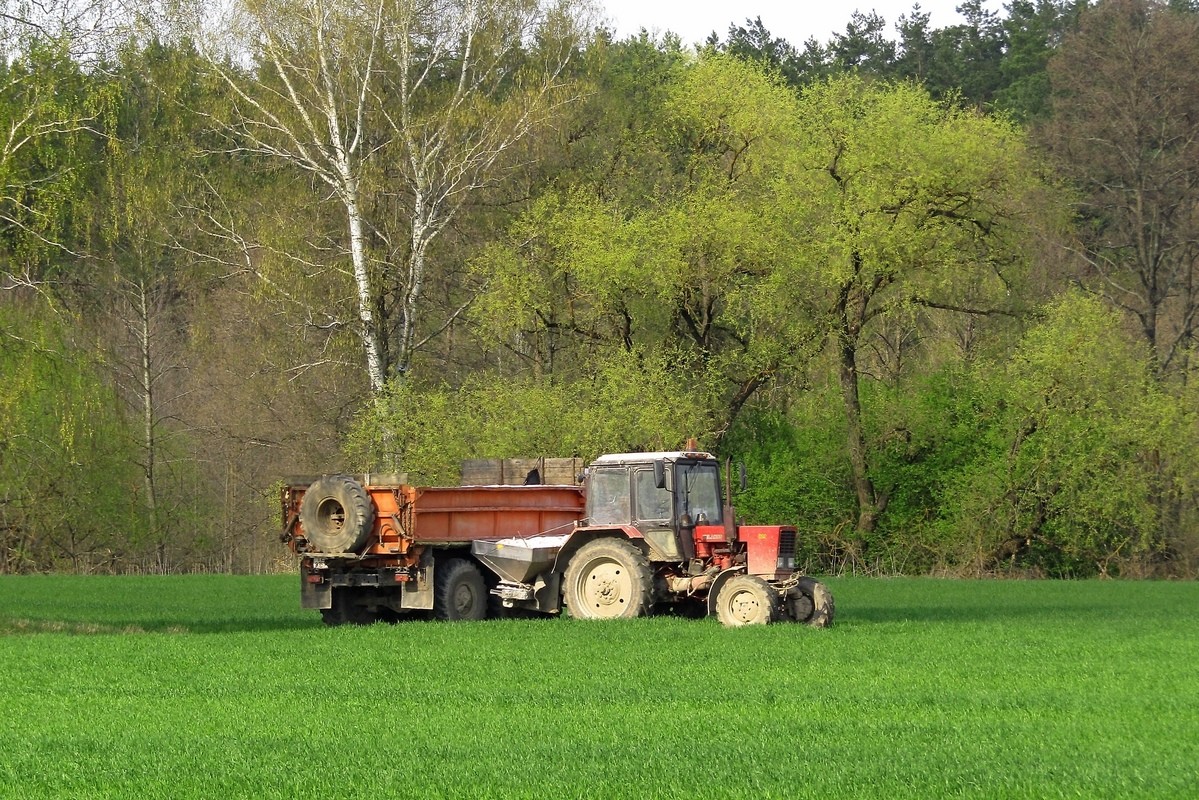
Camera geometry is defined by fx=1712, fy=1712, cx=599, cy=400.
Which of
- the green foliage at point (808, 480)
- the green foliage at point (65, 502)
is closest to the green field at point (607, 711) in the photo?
the green foliage at point (65, 502)

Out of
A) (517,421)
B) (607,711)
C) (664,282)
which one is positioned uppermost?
(664,282)

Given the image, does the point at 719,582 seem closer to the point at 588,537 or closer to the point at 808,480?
the point at 588,537

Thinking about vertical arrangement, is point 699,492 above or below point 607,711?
above

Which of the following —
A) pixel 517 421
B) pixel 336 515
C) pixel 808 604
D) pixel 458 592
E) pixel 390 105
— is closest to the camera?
pixel 808 604

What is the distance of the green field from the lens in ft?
31.6

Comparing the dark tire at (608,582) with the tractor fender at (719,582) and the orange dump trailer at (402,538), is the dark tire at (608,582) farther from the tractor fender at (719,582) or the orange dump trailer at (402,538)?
the tractor fender at (719,582)

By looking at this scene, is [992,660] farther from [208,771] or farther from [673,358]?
[673,358]

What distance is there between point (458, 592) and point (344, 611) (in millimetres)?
1686

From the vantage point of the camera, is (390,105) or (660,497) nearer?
(660,497)

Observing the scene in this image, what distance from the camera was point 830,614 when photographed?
20.6 metres

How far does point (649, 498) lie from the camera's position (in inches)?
867

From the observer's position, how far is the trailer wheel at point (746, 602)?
66.2ft

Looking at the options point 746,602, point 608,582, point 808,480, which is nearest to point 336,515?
point 608,582

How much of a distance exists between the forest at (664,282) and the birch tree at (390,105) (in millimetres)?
101
